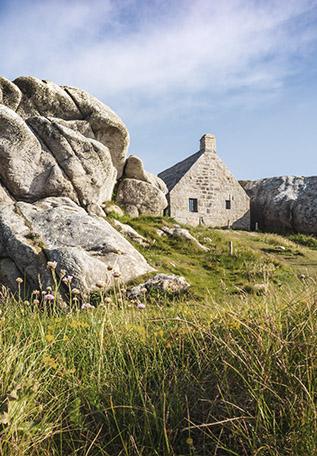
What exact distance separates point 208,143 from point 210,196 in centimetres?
496

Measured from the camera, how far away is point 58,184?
22.2 meters

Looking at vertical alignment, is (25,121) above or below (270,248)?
above

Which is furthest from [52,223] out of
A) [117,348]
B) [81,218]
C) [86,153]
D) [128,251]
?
[117,348]

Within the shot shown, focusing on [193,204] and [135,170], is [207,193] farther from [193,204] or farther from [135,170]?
[135,170]

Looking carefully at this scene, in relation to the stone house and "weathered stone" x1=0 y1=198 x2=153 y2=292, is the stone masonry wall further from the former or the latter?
"weathered stone" x1=0 y1=198 x2=153 y2=292

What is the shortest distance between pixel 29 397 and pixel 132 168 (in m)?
27.3

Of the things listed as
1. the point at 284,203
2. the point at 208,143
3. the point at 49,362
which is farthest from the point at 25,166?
the point at 284,203

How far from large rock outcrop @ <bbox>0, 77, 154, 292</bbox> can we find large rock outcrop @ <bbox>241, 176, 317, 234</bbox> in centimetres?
1639

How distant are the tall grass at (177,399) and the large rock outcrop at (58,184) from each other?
533 centimetres

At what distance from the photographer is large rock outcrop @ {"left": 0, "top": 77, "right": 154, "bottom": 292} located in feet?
50.7

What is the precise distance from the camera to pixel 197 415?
3959 millimetres

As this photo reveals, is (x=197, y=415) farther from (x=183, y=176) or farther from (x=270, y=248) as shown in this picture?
(x=183, y=176)

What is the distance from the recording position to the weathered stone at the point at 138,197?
28781 mm

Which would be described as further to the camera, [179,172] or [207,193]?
[179,172]
